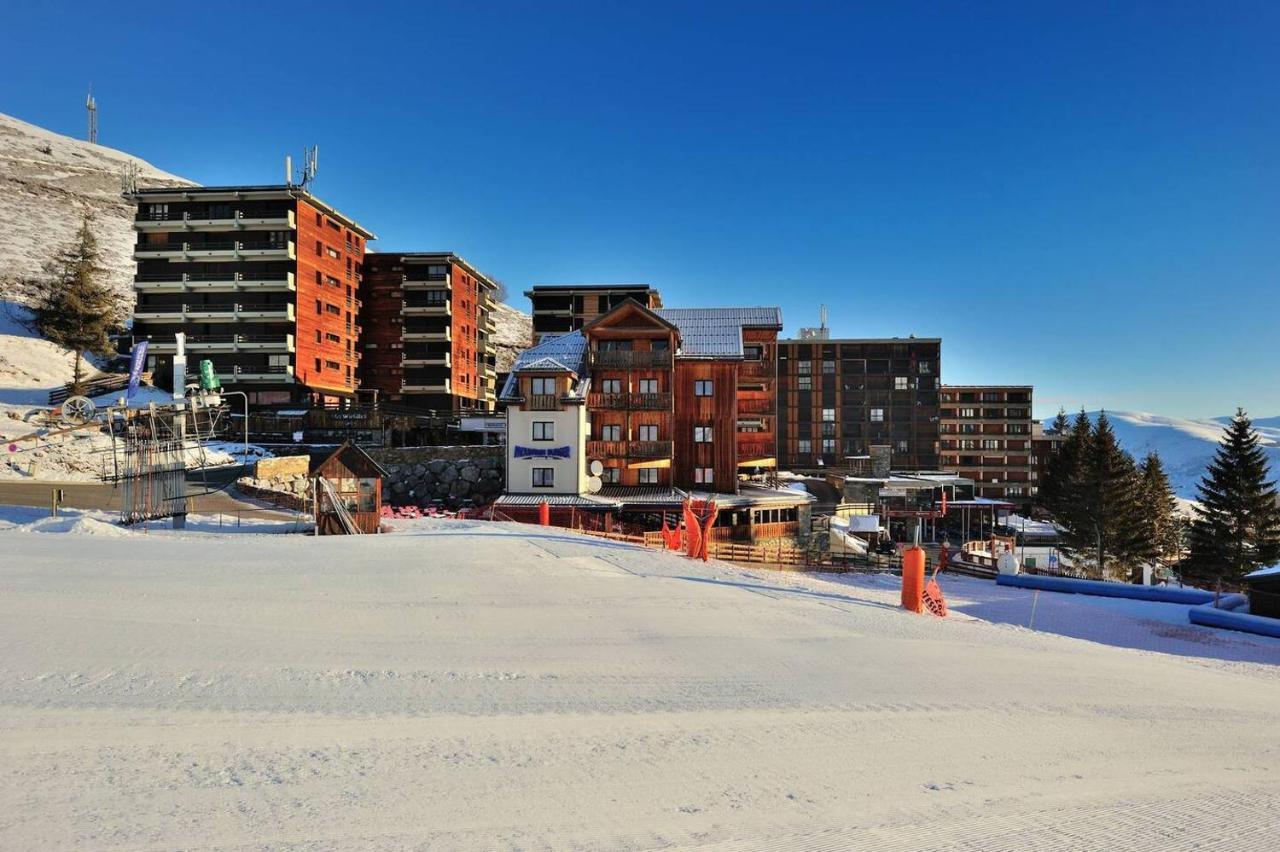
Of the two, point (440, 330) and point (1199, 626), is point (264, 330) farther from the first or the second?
point (1199, 626)

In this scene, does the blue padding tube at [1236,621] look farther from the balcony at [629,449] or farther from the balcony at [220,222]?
the balcony at [220,222]

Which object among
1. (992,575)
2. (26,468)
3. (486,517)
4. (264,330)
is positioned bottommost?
(992,575)

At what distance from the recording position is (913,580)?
15.9 metres

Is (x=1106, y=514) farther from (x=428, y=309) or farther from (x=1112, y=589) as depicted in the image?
(x=428, y=309)

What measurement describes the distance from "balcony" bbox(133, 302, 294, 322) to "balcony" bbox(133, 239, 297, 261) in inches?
141

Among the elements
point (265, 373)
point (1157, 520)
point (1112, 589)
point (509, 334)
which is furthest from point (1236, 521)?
point (509, 334)

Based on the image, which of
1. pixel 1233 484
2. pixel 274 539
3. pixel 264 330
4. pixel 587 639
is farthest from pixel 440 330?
pixel 1233 484

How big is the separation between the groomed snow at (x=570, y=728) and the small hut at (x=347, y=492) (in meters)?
9.59

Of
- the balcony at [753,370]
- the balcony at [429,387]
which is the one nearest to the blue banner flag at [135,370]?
the balcony at [753,370]

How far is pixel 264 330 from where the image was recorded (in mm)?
52031

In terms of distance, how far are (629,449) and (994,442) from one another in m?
65.3

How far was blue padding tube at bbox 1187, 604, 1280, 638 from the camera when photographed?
1948cm

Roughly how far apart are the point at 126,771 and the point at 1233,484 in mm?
55239

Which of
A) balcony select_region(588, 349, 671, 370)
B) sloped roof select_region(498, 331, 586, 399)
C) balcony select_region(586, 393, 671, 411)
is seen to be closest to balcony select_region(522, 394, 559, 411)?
sloped roof select_region(498, 331, 586, 399)
